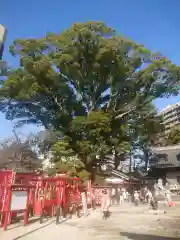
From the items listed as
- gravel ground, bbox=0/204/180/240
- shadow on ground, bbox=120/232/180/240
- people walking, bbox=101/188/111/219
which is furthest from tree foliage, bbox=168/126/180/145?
shadow on ground, bbox=120/232/180/240

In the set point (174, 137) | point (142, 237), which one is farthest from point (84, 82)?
point (174, 137)

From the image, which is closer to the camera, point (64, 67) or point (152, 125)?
point (64, 67)

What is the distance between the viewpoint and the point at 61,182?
11.2 meters

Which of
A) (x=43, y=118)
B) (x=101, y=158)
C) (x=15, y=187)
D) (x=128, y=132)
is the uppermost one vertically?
(x=43, y=118)

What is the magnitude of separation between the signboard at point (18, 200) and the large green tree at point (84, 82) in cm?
1238

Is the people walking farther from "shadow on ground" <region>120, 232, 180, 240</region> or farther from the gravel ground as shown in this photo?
"shadow on ground" <region>120, 232, 180, 240</region>

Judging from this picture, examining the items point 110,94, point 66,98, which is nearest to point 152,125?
point 110,94

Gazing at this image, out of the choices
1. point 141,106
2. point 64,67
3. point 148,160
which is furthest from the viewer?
Result: point 148,160

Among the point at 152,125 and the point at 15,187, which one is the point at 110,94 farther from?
the point at 15,187

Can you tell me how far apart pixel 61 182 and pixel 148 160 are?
24.6m

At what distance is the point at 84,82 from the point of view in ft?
75.5

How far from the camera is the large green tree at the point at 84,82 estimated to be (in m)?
21.4

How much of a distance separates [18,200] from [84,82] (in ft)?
52.6

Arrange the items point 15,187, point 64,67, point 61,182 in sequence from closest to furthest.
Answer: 1. point 15,187
2. point 61,182
3. point 64,67
